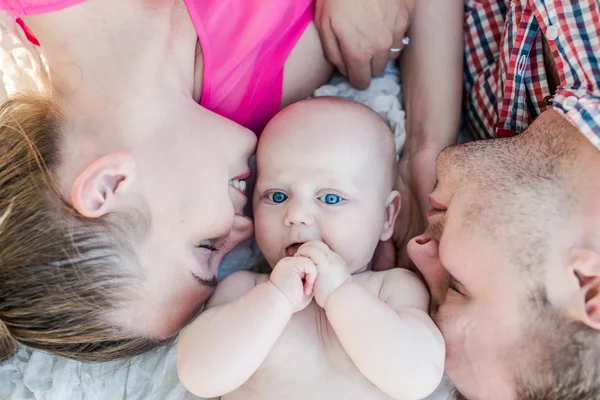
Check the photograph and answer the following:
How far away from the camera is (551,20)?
1.25 meters

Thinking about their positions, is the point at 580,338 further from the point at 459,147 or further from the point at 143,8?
the point at 143,8

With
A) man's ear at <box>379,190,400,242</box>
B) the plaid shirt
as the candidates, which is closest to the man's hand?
the plaid shirt

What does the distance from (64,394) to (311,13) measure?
41.8 inches

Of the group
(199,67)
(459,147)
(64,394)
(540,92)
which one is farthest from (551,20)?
(64,394)

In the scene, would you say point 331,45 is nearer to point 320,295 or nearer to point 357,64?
point 357,64

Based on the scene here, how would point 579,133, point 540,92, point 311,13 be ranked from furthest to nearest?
point 311,13
point 540,92
point 579,133

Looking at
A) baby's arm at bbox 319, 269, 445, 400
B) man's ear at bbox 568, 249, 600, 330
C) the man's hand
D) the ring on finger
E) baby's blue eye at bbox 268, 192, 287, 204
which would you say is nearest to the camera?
man's ear at bbox 568, 249, 600, 330

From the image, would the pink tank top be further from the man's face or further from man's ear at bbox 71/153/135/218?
the man's face

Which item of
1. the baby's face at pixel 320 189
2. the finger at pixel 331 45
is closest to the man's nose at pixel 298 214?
the baby's face at pixel 320 189

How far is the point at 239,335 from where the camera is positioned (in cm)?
113

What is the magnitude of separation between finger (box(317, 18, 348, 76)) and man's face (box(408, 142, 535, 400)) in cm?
44

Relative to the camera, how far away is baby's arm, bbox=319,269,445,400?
1107 millimetres

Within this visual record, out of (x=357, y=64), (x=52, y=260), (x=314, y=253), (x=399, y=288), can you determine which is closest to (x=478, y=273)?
(x=399, y=288)

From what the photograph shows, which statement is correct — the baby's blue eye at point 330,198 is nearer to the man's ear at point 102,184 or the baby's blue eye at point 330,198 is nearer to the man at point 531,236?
the man at point 531,236
